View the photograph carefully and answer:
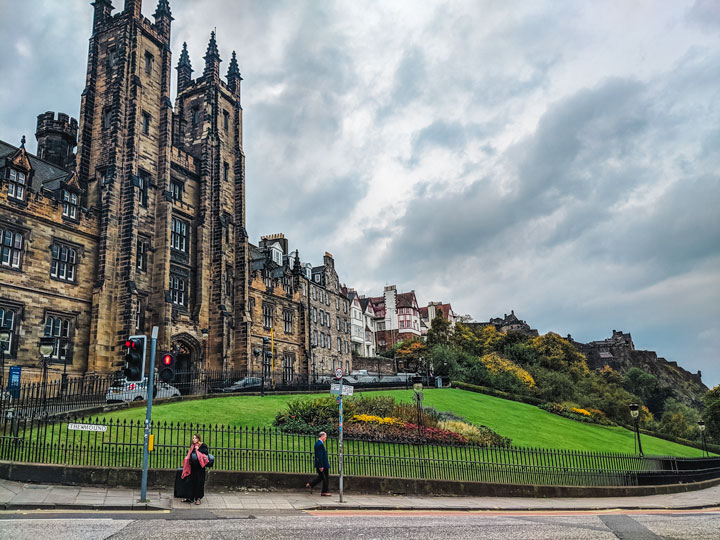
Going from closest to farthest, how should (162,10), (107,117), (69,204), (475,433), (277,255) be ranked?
(475,433)
(69,204)
(107,117)
(162,10)
(277,255)

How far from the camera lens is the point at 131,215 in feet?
110

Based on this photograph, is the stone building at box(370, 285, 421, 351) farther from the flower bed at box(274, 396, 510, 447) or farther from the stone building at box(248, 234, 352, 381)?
the flower bed at box(274, 396, 510, 447)

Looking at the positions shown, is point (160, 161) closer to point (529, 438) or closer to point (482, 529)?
point (529, 438)

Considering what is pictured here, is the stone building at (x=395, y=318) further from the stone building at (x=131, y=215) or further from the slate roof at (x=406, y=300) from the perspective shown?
the stone building at (x=131, y=215)

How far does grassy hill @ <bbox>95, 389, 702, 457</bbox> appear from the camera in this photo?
21.5m

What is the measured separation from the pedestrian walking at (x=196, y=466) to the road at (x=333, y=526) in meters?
0.89

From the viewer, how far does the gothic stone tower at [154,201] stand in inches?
1296

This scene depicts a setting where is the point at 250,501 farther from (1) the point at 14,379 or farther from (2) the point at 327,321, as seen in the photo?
(2) the point at 327,321

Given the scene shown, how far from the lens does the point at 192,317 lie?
127 feet

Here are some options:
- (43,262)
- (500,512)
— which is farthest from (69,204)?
(500,512)

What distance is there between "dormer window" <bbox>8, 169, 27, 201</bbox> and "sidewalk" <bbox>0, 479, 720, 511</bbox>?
20396mm

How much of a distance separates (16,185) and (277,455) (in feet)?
74.0

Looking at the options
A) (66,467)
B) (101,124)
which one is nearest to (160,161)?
(101,124)

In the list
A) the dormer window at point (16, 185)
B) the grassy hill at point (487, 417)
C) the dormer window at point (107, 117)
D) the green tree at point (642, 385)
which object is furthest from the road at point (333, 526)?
the green tree at point (642, 385)
